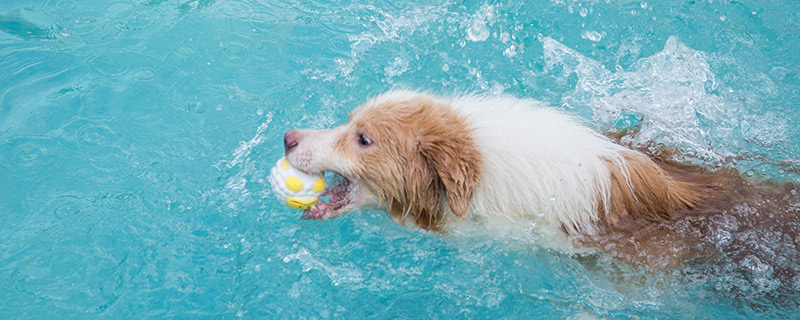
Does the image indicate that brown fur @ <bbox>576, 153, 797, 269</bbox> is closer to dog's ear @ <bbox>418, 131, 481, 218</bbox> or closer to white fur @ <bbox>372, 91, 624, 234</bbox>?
white fur @ <bbox>372, 91, 624, 234</bbox>

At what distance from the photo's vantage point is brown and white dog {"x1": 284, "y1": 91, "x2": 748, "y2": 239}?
3.45 m

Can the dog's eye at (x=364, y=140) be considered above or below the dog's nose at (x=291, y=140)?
above

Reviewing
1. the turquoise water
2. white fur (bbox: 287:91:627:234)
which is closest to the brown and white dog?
white fur (bbox: 287:91:627:234)

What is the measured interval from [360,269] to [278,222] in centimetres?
75

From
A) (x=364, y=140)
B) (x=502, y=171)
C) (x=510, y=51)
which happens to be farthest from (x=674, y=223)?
(x=510, y=51)

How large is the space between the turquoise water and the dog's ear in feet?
1.73

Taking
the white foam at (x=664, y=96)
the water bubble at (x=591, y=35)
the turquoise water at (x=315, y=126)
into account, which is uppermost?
the water bubble at (x=591, y=35)

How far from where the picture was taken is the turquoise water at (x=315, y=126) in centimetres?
396

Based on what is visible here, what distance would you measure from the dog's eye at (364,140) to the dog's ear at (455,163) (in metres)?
0.33

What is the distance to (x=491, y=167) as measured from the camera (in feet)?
11.3

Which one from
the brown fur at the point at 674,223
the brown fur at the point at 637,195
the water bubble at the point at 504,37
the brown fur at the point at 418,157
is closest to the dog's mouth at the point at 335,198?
the brown fur at the point at 418,157

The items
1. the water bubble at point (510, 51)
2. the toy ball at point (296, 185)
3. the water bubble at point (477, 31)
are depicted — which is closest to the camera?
the toy ball at point (296, 185)

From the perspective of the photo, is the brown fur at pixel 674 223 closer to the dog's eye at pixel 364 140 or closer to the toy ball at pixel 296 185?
the dog's eye at pixel 364 140

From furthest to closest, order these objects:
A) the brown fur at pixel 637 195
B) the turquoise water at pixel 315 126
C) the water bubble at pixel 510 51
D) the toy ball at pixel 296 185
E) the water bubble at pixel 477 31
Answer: the water bubble at pixel 477 31, the water bubble at pixel 510 51, the turquoise water at pixel 315 126, the toy ball at pixel 296 185, the brown fur at pixel 637 195
